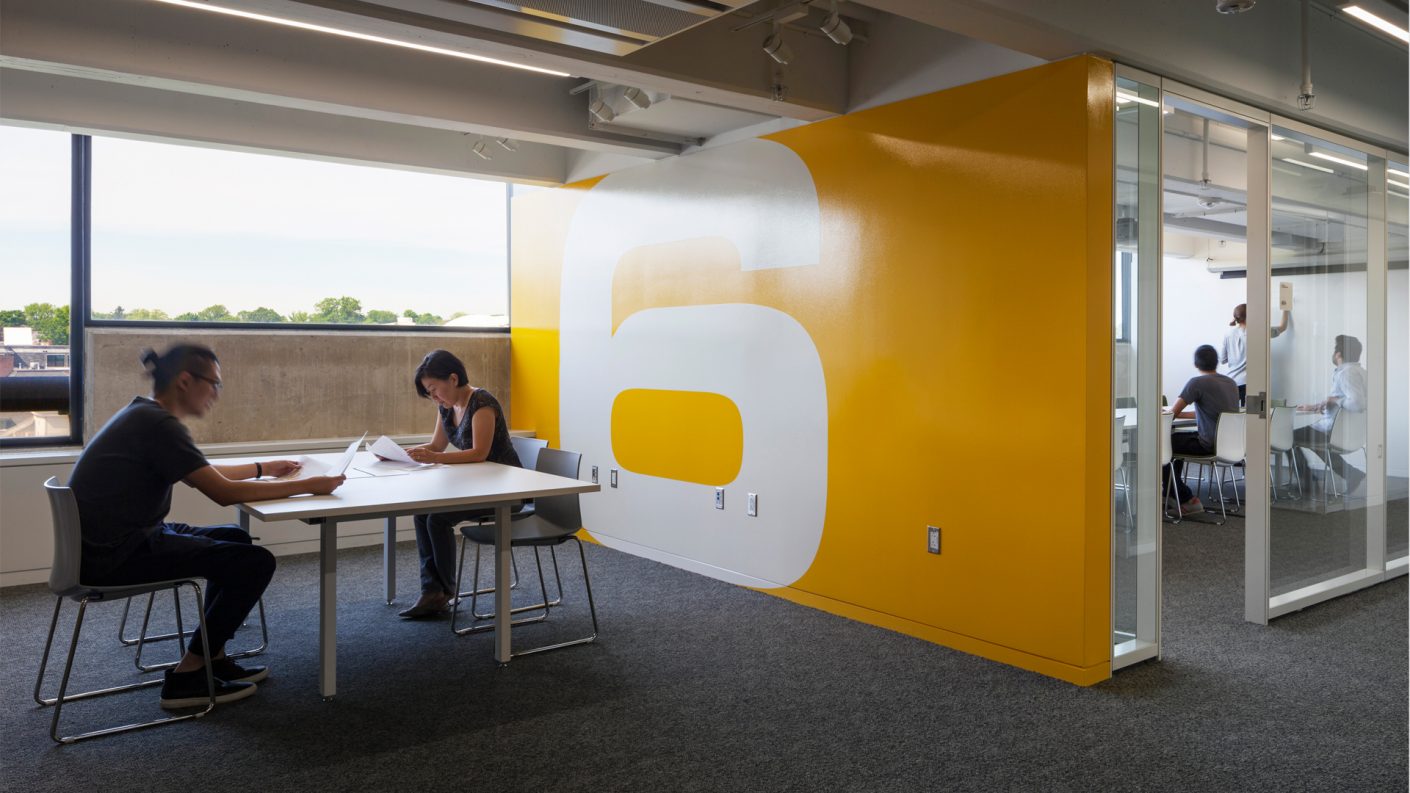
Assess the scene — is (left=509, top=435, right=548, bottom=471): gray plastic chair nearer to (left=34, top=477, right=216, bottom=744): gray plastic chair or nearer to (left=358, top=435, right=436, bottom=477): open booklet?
(left=358, top=435, right=436, bottom=477): open booklet

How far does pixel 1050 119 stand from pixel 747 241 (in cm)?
202

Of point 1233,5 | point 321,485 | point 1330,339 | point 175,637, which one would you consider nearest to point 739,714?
point 321,485

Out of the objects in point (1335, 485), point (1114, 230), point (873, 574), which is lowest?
point (873, 574)

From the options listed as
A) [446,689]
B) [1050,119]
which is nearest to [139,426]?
[446,689]

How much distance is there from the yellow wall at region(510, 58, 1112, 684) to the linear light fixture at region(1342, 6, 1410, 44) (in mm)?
1256

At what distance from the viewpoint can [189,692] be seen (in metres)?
3.60

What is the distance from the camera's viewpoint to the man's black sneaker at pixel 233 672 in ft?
12.4

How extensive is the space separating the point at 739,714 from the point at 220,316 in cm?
504

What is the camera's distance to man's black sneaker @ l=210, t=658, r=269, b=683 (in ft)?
12.4

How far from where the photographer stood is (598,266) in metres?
6.69

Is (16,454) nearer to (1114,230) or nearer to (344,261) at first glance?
(344,261)

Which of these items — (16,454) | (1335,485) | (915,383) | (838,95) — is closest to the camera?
(915,383)

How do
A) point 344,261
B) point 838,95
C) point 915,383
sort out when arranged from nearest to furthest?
point 915,383
point 838,95
point 344,261

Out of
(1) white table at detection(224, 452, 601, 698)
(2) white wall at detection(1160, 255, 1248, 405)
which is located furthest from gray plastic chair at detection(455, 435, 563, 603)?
(2) white wall at detection(1160, 255, 1248, 405)
